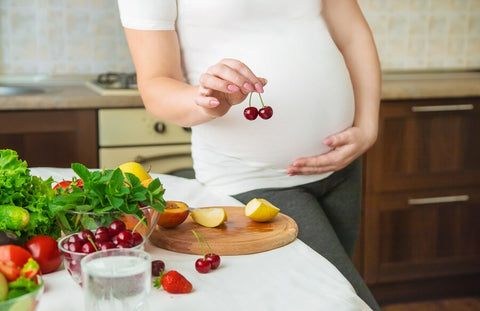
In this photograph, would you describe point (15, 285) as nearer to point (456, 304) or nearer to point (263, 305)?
point (263, 305)

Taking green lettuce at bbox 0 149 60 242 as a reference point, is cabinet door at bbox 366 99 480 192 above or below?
below

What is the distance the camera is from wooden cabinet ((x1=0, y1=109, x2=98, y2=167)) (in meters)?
2.32

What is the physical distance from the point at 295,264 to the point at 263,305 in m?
0.15

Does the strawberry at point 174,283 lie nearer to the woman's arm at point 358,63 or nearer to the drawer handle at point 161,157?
the woman's arm at point 358,63

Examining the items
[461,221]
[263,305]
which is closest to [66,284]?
[263,305]

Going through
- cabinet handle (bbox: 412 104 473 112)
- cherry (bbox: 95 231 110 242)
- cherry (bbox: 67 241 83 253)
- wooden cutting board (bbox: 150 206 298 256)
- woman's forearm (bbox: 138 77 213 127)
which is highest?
woman's forearm (bbox: 138 77 213 127)

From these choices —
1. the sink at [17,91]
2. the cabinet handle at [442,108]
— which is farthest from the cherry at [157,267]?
the cabinet handle at [442,108]

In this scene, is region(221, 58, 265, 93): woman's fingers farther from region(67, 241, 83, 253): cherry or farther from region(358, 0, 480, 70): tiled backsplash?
region(358, 0, 480, 70): tiled backsplash

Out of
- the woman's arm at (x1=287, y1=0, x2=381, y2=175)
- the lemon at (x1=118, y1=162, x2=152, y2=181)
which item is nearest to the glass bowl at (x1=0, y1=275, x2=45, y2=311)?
the lemon at (x1=118, y1=162, x2=152, y2=181)

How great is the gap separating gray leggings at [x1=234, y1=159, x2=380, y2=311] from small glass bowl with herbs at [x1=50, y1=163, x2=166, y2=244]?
0.45 meters

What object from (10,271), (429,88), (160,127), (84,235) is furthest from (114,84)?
(10,271)

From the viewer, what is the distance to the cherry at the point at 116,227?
88 centimetres

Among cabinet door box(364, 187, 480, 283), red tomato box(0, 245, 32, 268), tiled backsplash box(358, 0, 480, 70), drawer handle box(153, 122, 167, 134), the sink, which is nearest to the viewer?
red tomato box(0, 245, 32, 268)

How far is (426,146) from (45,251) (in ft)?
6.58
